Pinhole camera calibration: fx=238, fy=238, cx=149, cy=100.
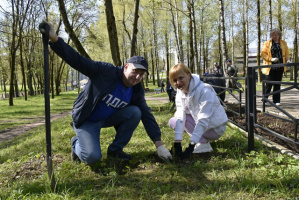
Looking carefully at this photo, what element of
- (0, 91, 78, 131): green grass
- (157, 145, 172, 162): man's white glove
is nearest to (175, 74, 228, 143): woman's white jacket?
(157, 145, 172, 162): man's white glove

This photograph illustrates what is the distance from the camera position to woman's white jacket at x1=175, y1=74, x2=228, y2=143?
2857 millimetres

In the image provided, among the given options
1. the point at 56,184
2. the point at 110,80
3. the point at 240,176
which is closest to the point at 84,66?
the point at 110,80

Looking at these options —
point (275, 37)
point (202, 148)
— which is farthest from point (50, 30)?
point (275, 37)

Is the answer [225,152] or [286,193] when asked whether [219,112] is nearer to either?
[225,152]

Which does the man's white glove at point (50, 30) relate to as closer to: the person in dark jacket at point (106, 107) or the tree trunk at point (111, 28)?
the person in dark jacket at point (106, 107)

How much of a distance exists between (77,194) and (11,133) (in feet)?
19.7

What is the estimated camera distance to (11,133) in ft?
23.3

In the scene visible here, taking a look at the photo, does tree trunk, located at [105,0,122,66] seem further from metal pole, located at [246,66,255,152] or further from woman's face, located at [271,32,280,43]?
metal pole, located at [246,66,255,152]

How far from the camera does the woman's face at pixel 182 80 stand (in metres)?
2.95

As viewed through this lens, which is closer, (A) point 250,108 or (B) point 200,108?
(B) point 200,108

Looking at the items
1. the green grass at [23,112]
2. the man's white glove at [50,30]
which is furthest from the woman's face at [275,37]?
the green grass at [23,112]

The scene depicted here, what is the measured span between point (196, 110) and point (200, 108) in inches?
6.8

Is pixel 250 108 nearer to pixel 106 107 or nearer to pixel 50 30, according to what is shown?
pixel 106 107

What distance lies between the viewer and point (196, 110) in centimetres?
311
